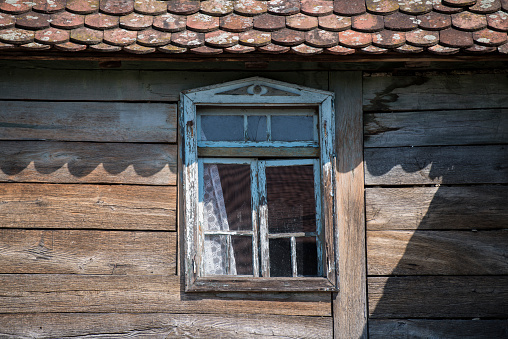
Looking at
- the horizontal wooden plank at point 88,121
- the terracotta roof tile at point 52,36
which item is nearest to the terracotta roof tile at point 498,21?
the horizontal wooden plank at point 88,121

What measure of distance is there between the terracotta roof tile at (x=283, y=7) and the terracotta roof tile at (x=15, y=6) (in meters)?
1.75

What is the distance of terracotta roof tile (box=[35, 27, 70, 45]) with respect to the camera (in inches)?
127

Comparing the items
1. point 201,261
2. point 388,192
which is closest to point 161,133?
point 201,261

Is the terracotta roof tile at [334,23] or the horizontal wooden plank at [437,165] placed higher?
the terracotta roof tile at [334,23]

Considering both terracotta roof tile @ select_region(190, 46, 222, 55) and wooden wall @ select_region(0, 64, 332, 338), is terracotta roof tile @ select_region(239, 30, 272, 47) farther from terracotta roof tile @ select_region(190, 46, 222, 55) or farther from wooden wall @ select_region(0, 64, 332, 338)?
wooden wall @ select_region(0, 64, 332, 338)

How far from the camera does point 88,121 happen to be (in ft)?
11.6

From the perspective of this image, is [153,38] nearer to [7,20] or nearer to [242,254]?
[7,20]

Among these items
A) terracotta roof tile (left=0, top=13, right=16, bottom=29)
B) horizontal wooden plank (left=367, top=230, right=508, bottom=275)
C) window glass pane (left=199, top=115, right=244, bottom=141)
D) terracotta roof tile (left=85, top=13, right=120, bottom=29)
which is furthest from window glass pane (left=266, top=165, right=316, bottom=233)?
terracotta roof tile (left=0, top=13, right=16, bottom=29)

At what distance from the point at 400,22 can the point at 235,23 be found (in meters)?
1.17

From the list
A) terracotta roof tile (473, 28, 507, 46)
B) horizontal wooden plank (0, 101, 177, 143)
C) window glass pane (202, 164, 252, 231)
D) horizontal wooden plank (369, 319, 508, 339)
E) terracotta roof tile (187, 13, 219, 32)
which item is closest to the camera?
terracotta roof tile (473, 28, 507, 46)

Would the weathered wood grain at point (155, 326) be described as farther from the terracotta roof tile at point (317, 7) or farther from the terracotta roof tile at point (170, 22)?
the terracotta roof tile at point (317, 7)

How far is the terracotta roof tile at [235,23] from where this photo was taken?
10.8 feet

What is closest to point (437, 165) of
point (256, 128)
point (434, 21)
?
point (434, 21)

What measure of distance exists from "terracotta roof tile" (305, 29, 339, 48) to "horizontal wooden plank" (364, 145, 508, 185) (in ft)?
2.85
